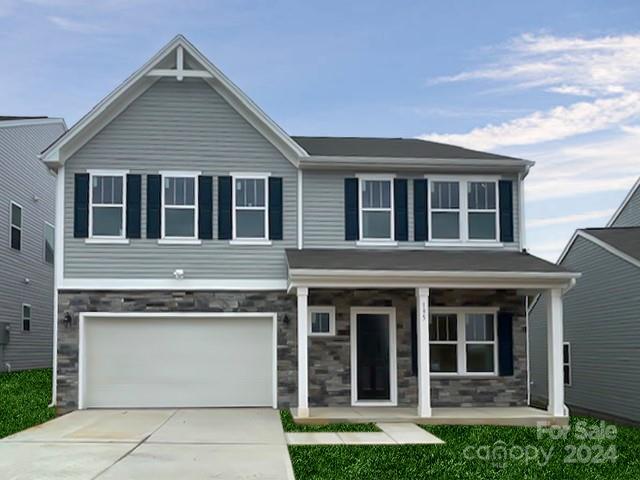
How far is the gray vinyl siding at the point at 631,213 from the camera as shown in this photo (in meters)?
23.7

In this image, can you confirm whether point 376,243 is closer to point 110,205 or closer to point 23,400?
point 110,205

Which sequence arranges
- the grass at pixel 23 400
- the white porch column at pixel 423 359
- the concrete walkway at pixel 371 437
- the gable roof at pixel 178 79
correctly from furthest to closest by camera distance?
1. the gable roof at pixel 178 79
2. the white porch column at pixel 423 359
3. the grass at pixel 23 400
4. the concrete walkway at pixel 371 437

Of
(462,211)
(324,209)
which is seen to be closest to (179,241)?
(324,209)

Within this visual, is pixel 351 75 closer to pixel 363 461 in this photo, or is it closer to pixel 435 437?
pixel 435 437

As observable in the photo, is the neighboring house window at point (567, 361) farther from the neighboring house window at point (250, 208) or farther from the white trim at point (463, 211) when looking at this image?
the neighboring house window at point (250, 208)

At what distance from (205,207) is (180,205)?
552 mm

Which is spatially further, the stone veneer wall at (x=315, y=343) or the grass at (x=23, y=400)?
the stone veneer wall at (x=315, y=343)

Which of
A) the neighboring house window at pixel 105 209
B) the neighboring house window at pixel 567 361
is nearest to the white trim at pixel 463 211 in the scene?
the neighboring house window at pixel 567 361

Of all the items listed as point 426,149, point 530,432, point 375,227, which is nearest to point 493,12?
point 426,149

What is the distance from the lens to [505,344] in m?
Answer: 18.1

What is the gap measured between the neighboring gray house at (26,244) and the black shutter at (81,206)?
6.43 metres

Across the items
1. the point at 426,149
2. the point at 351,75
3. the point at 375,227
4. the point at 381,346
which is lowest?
the point at 381,346

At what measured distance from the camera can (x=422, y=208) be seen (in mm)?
18297

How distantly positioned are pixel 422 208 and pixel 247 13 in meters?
5.95
